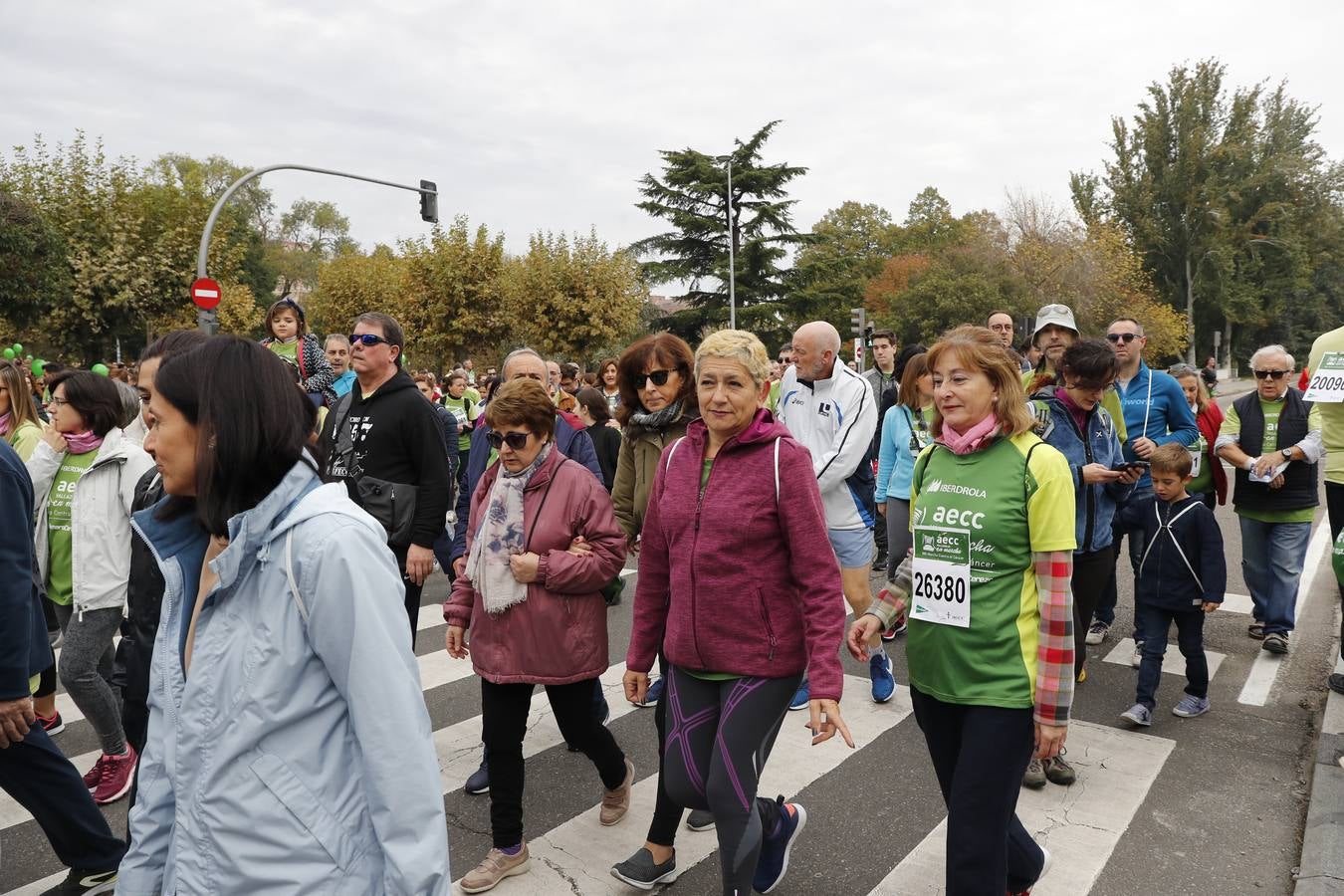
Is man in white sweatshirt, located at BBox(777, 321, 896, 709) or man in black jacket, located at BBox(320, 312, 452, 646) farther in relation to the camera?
man in white sweatshirt, located at BBox(777, 321, 896, 709)

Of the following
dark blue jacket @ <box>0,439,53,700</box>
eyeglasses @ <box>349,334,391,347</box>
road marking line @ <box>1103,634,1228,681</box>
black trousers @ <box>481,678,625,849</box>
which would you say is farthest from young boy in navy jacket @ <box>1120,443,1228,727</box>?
dark blue jacket @ <box>0,439,53,700</box>

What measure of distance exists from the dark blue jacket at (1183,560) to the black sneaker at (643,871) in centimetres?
331

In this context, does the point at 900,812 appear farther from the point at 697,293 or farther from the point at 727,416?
the point at 697,293

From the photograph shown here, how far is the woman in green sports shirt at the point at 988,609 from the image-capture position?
2668 millimetres

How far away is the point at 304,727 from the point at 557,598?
2.00 metres

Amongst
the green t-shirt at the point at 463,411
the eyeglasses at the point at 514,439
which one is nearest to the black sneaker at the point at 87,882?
the eyeglasses at the point at 514,439

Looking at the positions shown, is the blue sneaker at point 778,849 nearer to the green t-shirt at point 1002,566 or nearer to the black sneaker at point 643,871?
the black sneaker at point 643,871

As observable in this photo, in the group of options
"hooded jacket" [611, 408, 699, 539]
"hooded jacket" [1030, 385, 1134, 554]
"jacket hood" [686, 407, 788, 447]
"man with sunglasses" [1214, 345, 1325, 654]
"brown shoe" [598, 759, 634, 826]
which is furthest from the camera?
"man with sunglasses" [1214, 345, 1325, 654]

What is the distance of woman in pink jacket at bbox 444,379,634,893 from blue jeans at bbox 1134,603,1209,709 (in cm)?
310

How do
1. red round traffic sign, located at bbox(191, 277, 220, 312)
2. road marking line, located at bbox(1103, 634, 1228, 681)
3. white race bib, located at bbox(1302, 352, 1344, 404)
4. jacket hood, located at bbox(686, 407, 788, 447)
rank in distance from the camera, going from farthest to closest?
red round traffic sign, located at bbox(191, 277, 220, 312)
road marking line, located at bbox(1103, 634, 1228, 681)
white race bib, located at bbox(1302, 352, 1344, 404)
jacket hood, located at bbox(686, 407, 788, 447)

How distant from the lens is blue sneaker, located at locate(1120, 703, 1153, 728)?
495cm

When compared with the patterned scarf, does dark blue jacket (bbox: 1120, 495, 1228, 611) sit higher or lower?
lower

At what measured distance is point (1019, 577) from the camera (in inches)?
110

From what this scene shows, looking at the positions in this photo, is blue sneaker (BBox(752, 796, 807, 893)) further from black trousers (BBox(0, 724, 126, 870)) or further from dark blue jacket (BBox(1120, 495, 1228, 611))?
dark blue jacket (BBox(1120, 495, 1228, 611))
